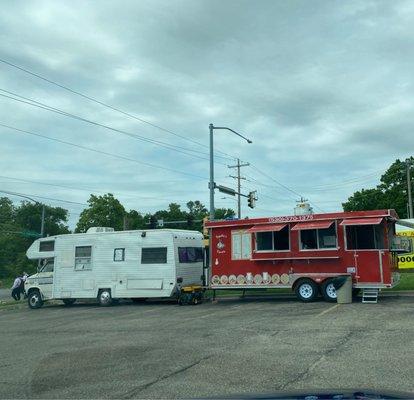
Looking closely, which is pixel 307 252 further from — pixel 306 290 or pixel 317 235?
pixel 306 290

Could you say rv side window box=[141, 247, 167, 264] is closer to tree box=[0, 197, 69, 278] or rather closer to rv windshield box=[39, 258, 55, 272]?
rv windshield box=[39, 258, 55, 272]

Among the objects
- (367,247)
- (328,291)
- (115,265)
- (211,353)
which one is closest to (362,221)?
(367,247)

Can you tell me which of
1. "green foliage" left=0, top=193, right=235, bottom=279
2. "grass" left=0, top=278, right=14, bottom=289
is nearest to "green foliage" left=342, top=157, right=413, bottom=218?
"green foliage" left=0, top=193, right=235, bottom=279

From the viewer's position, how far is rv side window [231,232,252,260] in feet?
67.9

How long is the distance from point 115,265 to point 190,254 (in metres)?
3.27

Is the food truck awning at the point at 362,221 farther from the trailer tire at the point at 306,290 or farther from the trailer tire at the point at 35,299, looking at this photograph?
the trailer tire at the point at 35,299

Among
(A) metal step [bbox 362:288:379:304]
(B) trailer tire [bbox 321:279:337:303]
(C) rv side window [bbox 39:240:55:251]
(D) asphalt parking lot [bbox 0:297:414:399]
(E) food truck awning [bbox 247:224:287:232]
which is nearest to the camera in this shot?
(D) asphalt parking lot [bbox 0:297:414:399]

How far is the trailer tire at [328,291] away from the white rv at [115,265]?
234 inches

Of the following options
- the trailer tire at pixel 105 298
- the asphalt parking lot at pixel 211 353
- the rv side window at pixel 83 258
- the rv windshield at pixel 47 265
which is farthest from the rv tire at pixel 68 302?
the asphalt parking lot at pixel 211 353

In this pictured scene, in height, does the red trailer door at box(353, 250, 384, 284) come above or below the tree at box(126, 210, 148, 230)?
below

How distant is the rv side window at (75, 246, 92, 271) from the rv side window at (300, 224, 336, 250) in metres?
9.51

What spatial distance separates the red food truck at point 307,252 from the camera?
1828cm

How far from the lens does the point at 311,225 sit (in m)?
19.2

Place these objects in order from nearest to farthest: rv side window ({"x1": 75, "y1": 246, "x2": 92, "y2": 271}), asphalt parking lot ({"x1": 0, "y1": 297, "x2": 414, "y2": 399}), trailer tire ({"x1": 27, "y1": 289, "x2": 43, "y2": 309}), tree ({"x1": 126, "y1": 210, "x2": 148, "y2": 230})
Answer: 1. asphalt parking lot ({"x1": 0, "y1": 297, "x2": 414, "y2": 399})
2. rv side window ({"x1": 75, "y1": 246, "x2": 92, "y2": 271})
3. trailer tire ({"x1": 27, "y1": 289, "x2": 43, "y2": 309})
4. tree ({"x1": 126, "y1": 210, "x2": 148, "y2": 230})
